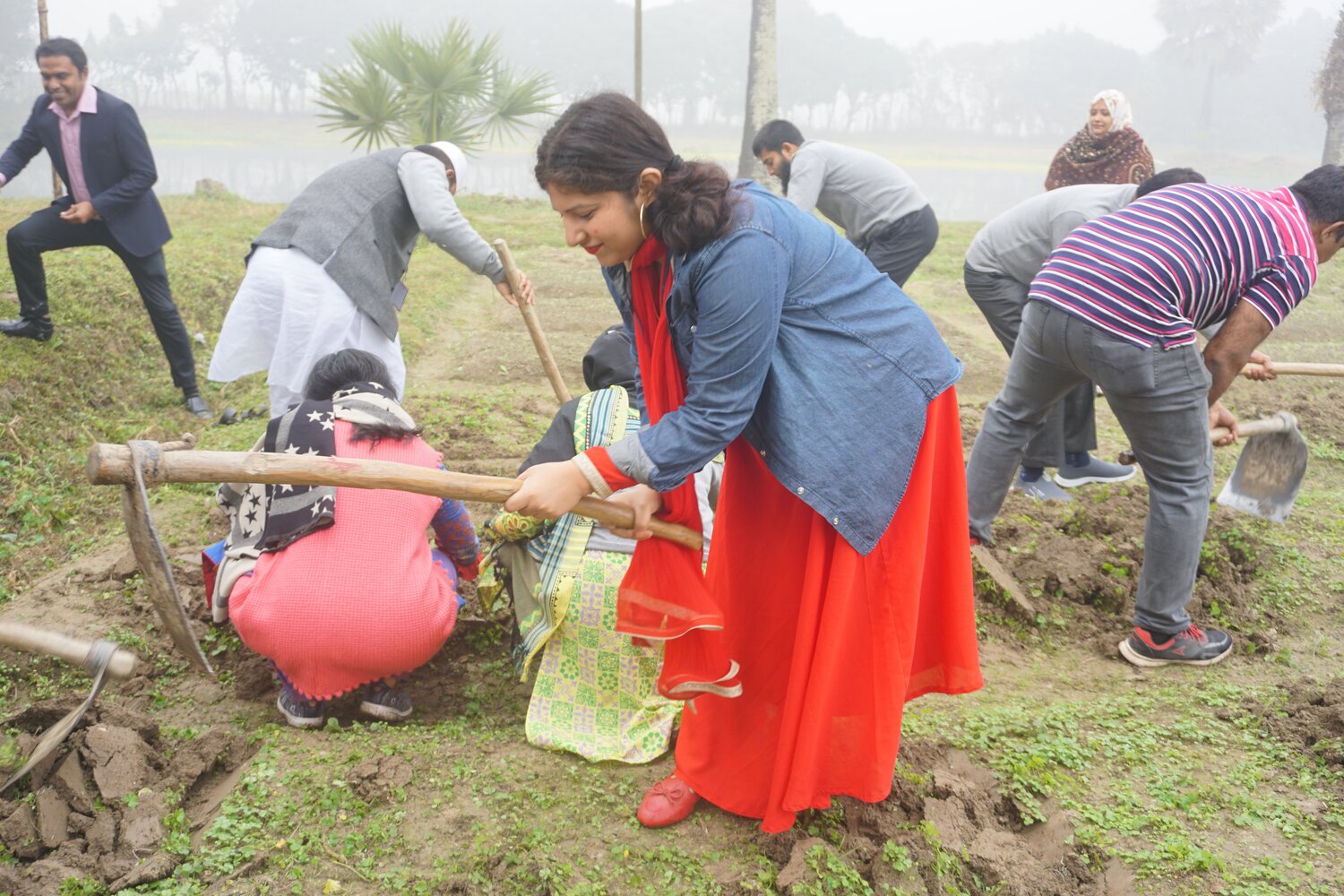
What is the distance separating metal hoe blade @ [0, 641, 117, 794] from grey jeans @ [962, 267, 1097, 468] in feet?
11.2

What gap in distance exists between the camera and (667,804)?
2.27 metres

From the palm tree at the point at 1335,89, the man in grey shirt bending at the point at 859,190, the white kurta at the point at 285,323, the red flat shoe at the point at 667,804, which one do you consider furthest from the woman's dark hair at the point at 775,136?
the palm tree at the point at 1335,89

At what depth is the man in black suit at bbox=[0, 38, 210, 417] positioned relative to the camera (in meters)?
4.70

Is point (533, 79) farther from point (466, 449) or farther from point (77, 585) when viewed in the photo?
point (77, 585)

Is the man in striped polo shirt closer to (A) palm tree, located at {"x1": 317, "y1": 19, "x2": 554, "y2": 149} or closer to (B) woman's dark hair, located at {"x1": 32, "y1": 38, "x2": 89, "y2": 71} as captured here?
(B) woman's dark hair, located at {"x1": 32, "y1": 38, "x2": 89, "y2": 71}

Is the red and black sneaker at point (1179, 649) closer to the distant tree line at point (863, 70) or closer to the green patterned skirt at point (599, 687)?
the green patterned skirt at point (599, 687)

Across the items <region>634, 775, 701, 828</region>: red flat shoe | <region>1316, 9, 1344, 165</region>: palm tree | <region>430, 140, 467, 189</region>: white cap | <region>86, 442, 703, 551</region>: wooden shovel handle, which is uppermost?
<region>1316, 9, 1344, 165</region>: palm tree

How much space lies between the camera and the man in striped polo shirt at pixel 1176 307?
2.65 m

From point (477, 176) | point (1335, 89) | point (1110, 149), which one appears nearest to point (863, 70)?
point (477, 176)

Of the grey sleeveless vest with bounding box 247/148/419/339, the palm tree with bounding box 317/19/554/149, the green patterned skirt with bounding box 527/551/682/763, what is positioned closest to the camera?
the green patterned skirt with bounding box 527/551/682/763

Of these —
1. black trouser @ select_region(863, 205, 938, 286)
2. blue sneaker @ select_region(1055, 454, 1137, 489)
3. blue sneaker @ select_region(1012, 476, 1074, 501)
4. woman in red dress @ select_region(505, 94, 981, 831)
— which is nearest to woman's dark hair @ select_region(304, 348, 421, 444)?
woman in red dress @ select_region(505, 94, 981, 831)

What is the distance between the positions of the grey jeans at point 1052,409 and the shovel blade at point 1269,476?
65cm

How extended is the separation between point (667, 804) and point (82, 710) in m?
1.26

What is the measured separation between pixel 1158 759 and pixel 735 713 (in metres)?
1.21
